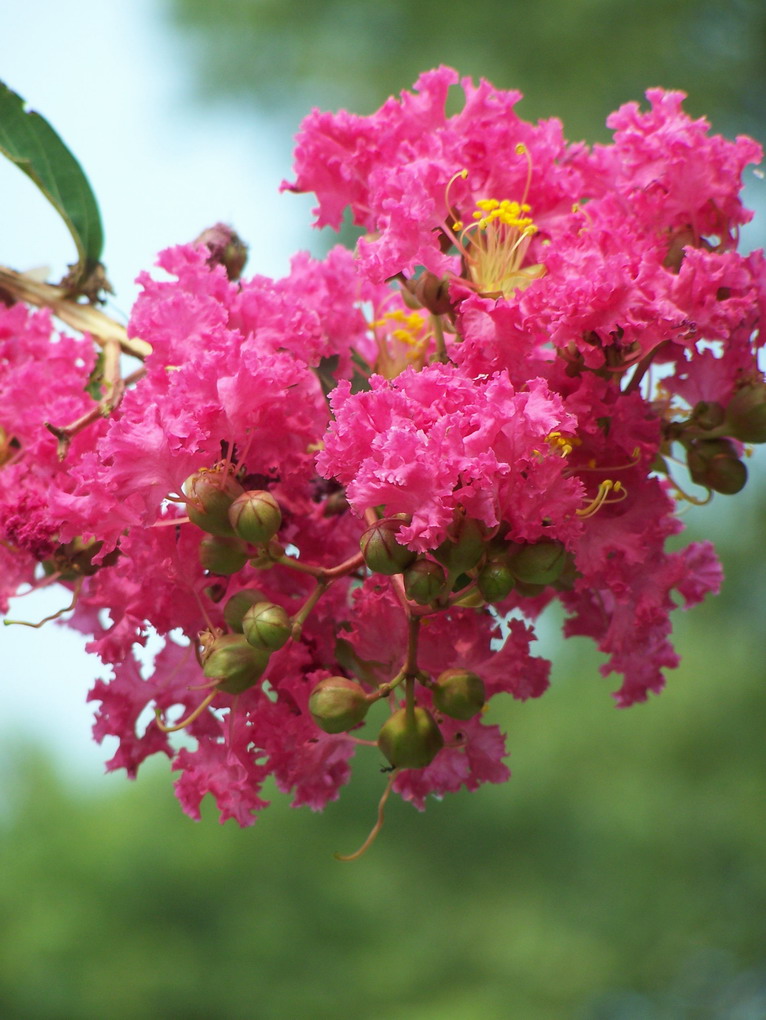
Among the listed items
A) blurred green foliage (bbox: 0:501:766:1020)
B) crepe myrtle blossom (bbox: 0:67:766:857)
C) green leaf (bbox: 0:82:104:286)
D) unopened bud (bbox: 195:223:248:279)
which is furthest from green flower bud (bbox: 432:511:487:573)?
blurred green foliage (bbox: 0:501:766:1020)

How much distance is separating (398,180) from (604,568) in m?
0.29

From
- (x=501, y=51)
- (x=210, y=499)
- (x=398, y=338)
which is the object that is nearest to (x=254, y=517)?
(x=210, y=499)

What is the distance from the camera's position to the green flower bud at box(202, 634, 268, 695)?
0.73 meters

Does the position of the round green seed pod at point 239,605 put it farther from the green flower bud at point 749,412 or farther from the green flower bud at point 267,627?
the green flower bud at point 749,412

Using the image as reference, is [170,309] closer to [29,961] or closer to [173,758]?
[173,758]

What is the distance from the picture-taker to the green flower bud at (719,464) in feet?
2.79

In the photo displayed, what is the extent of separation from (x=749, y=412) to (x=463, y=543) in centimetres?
28

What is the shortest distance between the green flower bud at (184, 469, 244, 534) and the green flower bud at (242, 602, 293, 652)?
54 mm

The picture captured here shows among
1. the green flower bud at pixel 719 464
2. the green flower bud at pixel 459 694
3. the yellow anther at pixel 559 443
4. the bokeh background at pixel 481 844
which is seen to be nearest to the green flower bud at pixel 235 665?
the green flower bud at pixel 459 694

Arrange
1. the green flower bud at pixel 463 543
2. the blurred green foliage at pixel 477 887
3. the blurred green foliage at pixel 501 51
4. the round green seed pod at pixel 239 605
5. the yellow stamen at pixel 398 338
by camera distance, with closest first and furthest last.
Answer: the green flower bud at pixel 463 543 → the round green seed pod at pixel 239 605 → the yellow stamen at pixel 398 338 → the blurred green foliage at pixel 501 51 → the blurred green foliage at pixel 477 887

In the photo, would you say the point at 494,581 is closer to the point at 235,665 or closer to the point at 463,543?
the point at 463,543

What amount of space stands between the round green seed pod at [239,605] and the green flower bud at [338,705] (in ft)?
0.22

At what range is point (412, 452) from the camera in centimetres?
64

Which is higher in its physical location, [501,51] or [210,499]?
[501,51]
